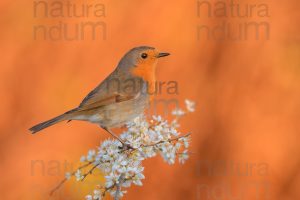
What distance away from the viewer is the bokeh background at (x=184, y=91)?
7.87 metres

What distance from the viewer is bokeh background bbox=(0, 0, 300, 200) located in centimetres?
787

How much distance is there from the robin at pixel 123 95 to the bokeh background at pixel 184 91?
106 inches

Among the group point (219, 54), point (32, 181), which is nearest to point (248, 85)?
point (219, 54)

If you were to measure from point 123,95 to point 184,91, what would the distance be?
3401 mm

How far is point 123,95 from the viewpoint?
4773 millimetres

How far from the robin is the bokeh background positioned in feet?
8.83

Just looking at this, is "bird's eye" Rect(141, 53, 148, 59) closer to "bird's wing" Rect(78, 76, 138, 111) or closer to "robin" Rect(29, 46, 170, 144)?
"robin" Rect(29, 46, 170, 144)

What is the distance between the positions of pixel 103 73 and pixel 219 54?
169cm

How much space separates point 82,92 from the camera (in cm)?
786

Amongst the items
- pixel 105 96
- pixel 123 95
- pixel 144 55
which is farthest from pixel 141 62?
pixel 105 96

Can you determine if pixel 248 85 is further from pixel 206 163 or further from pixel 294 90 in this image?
pixel 206 163

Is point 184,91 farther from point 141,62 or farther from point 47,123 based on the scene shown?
point 47,123

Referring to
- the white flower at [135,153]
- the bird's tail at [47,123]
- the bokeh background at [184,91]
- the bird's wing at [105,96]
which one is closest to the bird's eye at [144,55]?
the bird's wing at [105,96]

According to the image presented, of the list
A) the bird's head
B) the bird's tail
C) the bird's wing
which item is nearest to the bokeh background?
the bird's head
